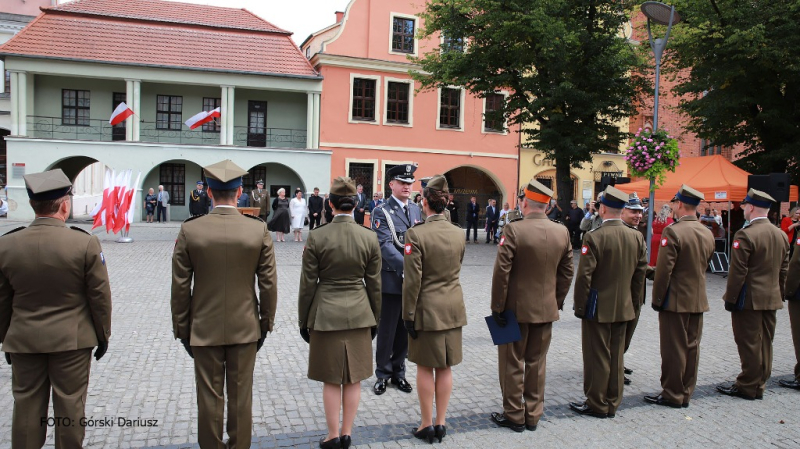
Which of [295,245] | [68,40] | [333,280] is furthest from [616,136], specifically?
[68,40]

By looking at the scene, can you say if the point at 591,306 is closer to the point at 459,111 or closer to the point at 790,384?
the point at 790,384

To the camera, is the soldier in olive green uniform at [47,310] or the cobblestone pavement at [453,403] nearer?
the soldier in olive green uniform at [47,310]

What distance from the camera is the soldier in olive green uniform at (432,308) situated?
451 centimetres

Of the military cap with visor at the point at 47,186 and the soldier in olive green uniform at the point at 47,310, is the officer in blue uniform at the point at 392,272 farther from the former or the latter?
the military cap with visor at the point at 47,186

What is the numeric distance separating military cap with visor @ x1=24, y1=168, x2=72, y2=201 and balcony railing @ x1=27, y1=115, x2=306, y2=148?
1051 inches

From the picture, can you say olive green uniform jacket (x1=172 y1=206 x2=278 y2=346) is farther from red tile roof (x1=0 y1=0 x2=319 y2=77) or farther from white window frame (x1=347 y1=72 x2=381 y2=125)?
white window frame (x1=347 y1=72 x2=381 y2=125)

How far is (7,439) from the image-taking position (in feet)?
13.9

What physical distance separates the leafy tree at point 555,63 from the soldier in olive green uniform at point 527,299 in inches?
548

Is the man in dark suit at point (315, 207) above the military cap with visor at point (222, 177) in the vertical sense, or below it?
below

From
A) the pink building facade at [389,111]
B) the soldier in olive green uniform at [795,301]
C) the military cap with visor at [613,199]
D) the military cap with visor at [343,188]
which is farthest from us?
the pink building facade at [389,111]

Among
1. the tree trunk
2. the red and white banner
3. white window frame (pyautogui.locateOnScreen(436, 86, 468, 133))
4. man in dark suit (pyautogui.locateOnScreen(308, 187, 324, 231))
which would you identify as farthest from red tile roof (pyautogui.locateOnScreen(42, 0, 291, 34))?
the tree trunk

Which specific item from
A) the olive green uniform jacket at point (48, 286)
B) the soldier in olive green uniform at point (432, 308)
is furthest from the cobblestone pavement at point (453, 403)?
the olive green uniform jacket at point (48, 286)

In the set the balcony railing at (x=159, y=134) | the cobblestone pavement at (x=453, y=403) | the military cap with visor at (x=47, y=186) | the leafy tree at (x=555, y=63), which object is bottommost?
the cobblestone pavement at (x=453, y=403)

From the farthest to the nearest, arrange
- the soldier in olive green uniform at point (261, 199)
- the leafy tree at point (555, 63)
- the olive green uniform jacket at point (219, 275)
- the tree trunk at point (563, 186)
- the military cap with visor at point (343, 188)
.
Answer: the soldier in olive green uniform at point (261, 199), the tree trunk at point (563, 186), the leafy tree at point (555, 63), the military cap with visor at point (343, 188), the olive green uniform jacket at point (219, 275)
